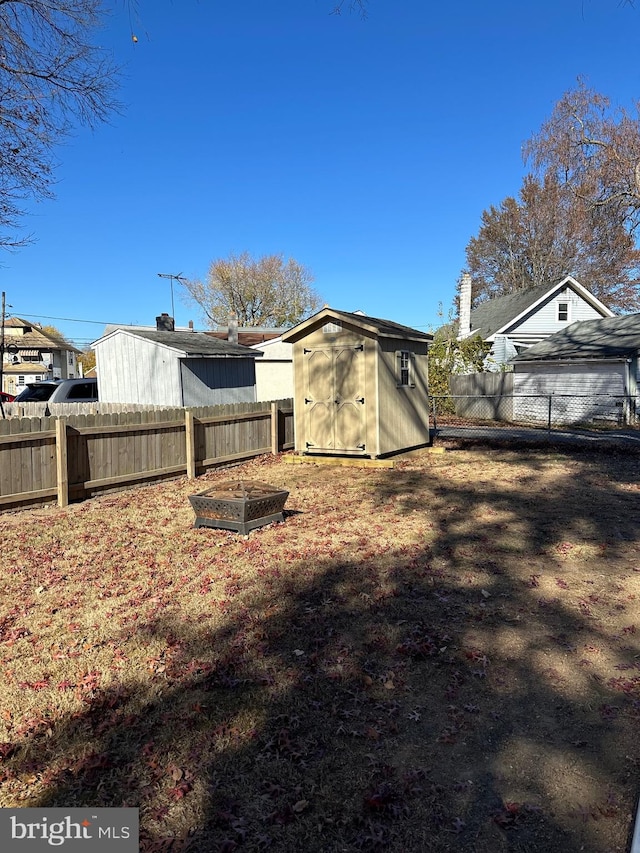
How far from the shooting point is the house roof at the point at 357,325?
36.4 ft

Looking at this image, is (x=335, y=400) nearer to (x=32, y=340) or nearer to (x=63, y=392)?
(x=63, y=392)

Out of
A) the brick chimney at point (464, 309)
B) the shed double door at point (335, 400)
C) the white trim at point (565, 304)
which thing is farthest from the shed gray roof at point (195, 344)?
the white trim at point (565, 304)

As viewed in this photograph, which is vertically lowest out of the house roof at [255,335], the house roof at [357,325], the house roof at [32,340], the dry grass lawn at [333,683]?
the dry grass lawn at [333,683]

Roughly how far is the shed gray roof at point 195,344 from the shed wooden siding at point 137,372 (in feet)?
0.71

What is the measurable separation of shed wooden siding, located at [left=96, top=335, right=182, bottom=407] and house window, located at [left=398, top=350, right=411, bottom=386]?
757cm

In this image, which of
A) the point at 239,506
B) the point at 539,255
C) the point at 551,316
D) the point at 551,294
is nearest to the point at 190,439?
the point at 239,506

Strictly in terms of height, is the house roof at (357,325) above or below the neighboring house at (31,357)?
below

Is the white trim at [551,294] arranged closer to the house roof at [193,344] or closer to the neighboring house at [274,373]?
the neighboring house at [274,373]

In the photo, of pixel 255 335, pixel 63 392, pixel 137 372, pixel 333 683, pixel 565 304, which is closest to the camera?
pixel 333 683

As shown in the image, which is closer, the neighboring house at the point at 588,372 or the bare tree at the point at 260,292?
the neighboring house at the point at 588,372

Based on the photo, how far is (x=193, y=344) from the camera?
1788 centimetres

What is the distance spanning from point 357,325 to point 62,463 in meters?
5.86

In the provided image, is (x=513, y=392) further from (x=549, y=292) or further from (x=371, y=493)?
(x=371, y=493)

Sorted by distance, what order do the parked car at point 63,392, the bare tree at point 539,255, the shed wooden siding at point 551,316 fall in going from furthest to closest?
the bare tree at point 539,255 → the shed wooden siding at point 551,316 → the parked car at point 63,392
